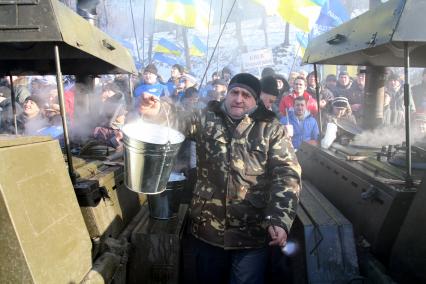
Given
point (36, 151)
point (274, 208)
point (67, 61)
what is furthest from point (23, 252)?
point (67, 61)

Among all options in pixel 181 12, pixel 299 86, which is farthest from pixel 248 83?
pixel 181 12

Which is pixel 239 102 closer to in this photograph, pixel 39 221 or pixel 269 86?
pixel 39 221

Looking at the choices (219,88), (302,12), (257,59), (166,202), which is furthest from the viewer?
(257,59)

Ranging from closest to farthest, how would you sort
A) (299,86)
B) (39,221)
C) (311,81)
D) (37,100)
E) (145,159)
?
(39,221) < (145,159) < (37,100) < (299,86) < (311,81)

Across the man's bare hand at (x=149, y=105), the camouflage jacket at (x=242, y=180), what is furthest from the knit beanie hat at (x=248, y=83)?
the man's bare hand at (x=149, y=105)

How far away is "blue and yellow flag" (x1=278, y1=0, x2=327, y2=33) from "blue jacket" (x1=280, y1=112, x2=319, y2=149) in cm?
345

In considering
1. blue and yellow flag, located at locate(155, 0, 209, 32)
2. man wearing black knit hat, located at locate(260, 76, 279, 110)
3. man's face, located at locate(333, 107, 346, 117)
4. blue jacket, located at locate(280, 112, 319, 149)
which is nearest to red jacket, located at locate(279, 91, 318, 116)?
blue jacket, located at locate(280, 112, 319, 149)

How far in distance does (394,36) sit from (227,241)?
71.3 inches

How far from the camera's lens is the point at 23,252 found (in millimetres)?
1822

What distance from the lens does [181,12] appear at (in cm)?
1093

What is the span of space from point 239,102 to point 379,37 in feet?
3.63

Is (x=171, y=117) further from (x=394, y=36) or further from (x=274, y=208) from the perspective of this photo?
(x=394, y=36)

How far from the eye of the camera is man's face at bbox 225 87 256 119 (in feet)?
10.0

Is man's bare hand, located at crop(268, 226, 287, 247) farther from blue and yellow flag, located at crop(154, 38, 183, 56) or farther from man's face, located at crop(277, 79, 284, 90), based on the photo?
blue and yellow flag, located at crop(154, 38, 183, 56)
